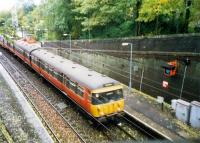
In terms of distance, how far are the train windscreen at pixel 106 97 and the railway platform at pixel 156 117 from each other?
75.5 inches

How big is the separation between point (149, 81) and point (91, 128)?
7.47 metres

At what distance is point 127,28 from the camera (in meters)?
29.7

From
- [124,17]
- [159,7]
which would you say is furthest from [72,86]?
[124,17]

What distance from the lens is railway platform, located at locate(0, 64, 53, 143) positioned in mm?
13898

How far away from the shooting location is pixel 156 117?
55.5 feet

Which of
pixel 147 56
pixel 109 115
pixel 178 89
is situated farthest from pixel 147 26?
pixel 109 115

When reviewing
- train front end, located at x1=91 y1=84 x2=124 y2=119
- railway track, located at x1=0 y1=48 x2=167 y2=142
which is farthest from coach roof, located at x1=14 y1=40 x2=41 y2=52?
train front end, located at x1=91 y1=84 x2=124 y2=119

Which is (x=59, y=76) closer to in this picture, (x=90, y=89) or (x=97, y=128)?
(x=90, y=89)

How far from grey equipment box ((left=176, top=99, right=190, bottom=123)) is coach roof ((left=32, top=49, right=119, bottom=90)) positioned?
4.20 metres

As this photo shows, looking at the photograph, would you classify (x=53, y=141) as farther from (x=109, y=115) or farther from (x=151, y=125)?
(x=151, y=125)

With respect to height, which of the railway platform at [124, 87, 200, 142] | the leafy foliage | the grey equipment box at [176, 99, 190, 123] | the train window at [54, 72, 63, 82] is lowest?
the railway platform at [124, 87, 200, 142]

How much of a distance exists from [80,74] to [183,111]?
22.5 feet

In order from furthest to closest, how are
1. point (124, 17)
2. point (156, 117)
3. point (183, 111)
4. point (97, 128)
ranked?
point (124, 17) < point (156, 117) < point (183, 111) < point (97, 128)

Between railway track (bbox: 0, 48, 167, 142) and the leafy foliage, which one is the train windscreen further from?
the leafy foliage
